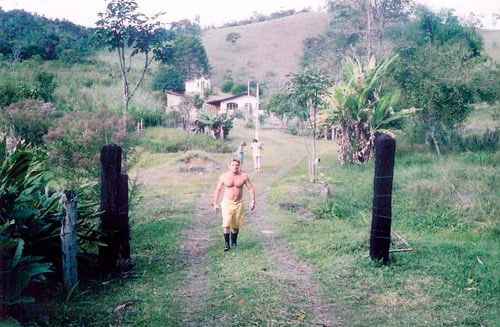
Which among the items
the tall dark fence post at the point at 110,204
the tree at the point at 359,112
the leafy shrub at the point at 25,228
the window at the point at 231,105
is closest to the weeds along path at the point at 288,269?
the tall dark fence post at the point at 110,204

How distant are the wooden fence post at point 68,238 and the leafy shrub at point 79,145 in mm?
Result: 4520

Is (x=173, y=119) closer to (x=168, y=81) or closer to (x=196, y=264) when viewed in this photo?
(x=168, y=81)

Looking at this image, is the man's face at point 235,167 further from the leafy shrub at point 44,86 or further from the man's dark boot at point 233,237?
the leafy shrub at point 44,86

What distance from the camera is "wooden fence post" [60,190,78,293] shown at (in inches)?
235

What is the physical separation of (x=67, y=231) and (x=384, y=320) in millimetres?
3741

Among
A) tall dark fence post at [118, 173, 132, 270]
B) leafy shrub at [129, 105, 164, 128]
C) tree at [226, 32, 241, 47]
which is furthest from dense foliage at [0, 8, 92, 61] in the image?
tree at [226, 32, 241, 47]

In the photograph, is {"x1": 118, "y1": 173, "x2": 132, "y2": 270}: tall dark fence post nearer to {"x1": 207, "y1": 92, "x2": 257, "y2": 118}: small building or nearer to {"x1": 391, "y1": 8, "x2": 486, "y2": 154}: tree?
{"x1": 391, "y1": 8, "x2": 486, "y2": 154}: tree

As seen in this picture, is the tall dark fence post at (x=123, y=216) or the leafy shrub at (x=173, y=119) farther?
the leafy shrub at (x=173, y=119)

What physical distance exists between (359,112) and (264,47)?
6913 centimetres

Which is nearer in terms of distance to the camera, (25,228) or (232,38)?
(25,228)

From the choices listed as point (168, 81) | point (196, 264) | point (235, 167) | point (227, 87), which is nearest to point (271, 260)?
point (196, 264)

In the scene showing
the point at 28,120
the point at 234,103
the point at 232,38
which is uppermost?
the point at 232,38

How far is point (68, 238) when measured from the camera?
5.99 metres

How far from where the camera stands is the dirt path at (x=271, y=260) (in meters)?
5.85
